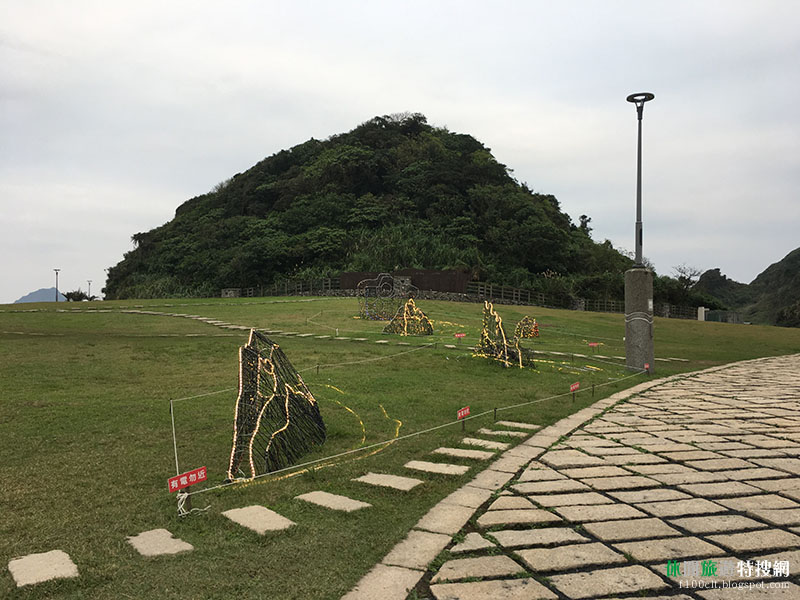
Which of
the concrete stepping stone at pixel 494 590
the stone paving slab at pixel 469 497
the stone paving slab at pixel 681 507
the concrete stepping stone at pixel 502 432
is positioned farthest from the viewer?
the concrete stepping stone at pixel 502 432

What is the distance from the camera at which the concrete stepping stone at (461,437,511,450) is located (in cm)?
532

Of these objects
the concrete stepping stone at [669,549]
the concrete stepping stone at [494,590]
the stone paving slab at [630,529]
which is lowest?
the concrete stepping stone at [494,590]

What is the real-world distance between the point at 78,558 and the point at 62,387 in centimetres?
606

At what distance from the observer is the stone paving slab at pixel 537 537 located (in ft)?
10.4

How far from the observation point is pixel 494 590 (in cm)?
263

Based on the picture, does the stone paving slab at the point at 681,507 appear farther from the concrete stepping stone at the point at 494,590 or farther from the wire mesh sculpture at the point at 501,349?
the wire mesh sculpture at the point at 501,349

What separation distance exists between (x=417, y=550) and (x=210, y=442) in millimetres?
3118

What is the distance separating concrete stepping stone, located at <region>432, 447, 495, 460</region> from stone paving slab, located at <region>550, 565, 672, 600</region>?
2.18 m

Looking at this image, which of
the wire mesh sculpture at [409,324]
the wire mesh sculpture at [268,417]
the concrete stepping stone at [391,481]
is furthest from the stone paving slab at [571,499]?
the wire mesh sculpture at [409,324]

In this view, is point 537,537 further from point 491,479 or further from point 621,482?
point 621,482

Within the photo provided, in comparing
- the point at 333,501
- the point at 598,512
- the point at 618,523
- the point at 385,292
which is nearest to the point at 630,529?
the point at 618,523

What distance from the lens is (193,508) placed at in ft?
12.2

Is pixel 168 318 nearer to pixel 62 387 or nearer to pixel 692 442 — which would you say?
pixel 62 387

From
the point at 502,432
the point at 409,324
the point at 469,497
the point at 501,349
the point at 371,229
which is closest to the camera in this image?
the point at 469,497
